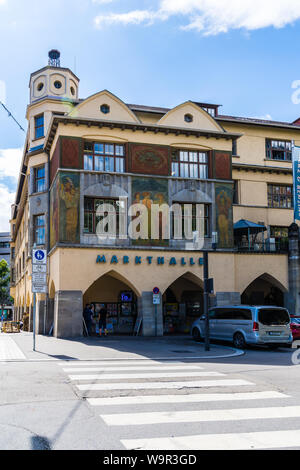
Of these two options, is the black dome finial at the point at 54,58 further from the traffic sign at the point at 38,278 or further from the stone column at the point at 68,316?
the traffic sign at the point at 38,278

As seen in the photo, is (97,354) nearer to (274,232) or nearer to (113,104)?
(113,104)

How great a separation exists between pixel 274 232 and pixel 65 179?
1576 cm

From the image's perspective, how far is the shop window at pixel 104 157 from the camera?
27969mm

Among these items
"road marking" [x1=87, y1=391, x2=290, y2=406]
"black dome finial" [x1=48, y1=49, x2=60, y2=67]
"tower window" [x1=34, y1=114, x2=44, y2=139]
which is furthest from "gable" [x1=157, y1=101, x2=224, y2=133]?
"road marking" [x1=87, y1=391, x2=290, y2=406]

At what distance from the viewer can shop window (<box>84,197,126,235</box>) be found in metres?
27.3

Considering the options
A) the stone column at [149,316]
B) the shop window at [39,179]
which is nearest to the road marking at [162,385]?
the stone column at [149,316]

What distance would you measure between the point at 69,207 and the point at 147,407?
766 inches

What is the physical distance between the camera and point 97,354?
17625 mm

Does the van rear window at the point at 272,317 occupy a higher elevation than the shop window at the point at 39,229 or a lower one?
lower

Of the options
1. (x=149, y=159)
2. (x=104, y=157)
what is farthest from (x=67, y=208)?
(x=149, y=159)

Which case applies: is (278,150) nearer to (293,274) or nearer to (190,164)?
(190,164)

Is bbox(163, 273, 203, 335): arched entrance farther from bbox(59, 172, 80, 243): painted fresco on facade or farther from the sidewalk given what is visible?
the sidewalk

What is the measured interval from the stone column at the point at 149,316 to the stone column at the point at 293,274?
898cm

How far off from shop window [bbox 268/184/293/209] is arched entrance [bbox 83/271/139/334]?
40.3 ft
